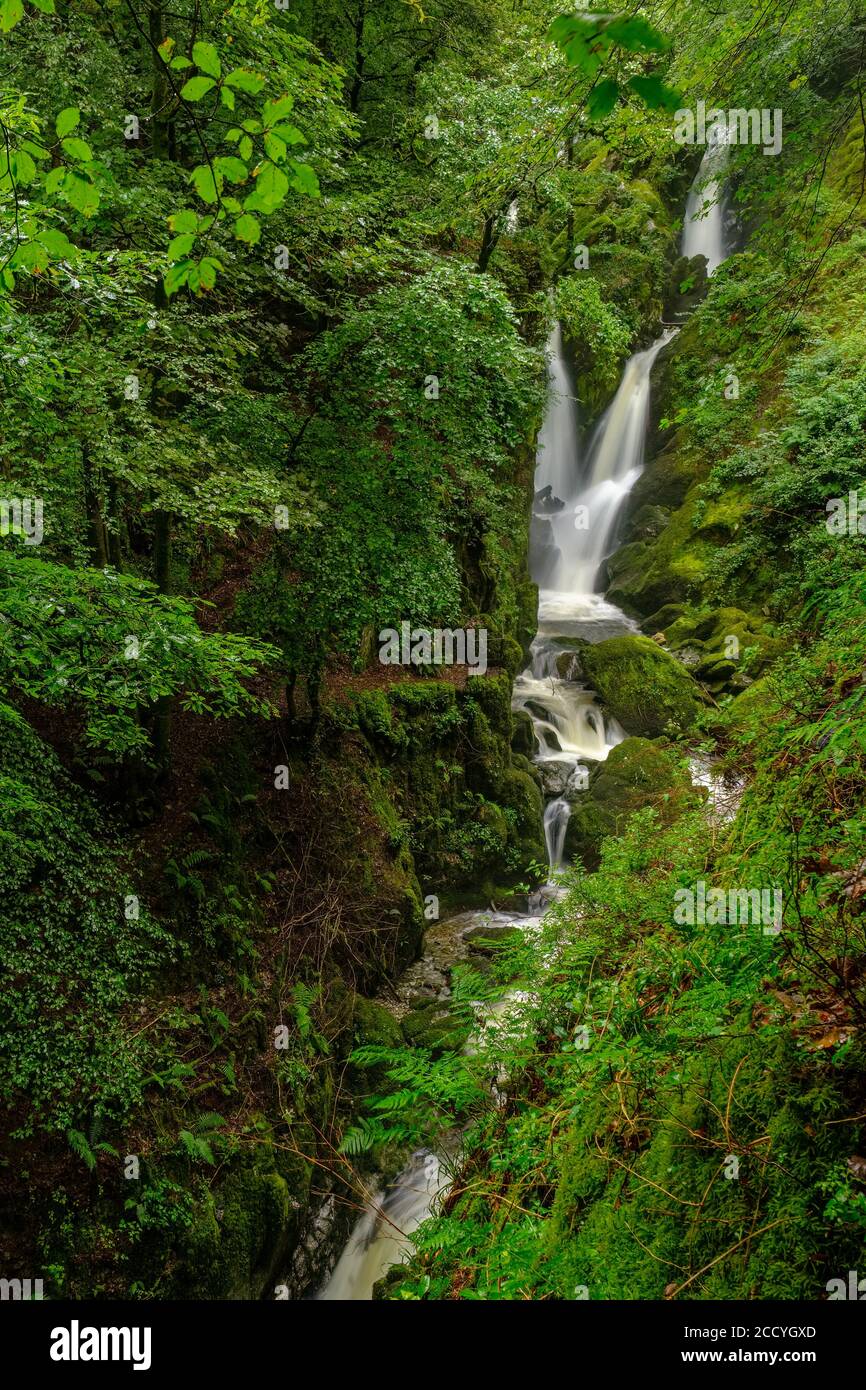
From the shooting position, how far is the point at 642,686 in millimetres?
14250

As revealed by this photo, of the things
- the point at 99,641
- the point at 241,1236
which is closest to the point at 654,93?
the point at 99,641

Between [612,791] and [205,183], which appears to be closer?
[205,183]

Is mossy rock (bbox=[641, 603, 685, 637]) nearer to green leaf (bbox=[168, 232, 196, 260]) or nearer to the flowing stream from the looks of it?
the flowing stream

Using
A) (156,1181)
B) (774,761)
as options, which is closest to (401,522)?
(774,761)

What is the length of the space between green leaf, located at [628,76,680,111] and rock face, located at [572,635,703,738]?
42.5 feet

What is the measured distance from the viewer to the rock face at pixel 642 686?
13.9 meters

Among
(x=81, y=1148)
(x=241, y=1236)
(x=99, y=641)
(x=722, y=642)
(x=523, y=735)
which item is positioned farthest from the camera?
(x=722, y=642)

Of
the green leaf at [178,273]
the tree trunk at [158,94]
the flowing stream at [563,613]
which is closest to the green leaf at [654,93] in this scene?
the green leaf at [178,273]

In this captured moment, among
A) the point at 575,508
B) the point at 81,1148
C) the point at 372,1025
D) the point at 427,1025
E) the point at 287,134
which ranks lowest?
the point at 427,1025

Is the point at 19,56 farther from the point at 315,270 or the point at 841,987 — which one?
the point at 841,987

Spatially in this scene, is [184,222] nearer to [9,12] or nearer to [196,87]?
[196,87]

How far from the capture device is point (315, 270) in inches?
296

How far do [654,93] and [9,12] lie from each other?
1.72 m

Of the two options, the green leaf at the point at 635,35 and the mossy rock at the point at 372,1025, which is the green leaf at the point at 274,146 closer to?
the green leaf at the point at 635,35
